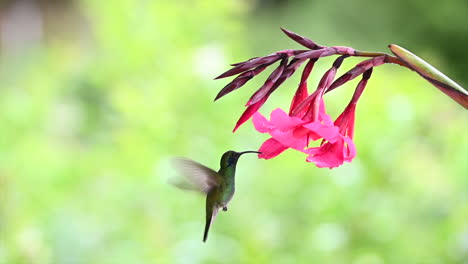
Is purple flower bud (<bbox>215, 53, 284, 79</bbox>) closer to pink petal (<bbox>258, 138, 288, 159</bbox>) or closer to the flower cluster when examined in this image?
the flower cluster

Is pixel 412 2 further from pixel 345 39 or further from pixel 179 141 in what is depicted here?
pixel 179 141

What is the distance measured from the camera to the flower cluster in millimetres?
904

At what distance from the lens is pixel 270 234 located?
2.14 metres

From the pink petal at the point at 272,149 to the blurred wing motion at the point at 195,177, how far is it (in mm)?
208

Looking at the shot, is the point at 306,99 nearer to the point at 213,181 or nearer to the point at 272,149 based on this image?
the point at 272,149

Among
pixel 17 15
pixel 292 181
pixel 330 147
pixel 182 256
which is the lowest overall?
pixel 182 256

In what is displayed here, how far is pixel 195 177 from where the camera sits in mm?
1186

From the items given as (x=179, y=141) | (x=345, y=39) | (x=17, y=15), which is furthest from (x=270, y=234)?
(x=17, y=15)

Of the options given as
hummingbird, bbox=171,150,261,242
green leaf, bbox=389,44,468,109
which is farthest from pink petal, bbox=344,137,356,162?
hummingbird, bbox=171,150,261,242

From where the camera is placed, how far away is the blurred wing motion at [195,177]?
116cm

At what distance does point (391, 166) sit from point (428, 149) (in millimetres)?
601

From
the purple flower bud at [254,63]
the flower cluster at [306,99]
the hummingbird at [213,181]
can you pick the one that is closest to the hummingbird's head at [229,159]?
the hummingbird at [213,181]

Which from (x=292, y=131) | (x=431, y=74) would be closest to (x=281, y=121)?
(x=292, y=131)

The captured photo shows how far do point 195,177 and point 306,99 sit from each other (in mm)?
289
